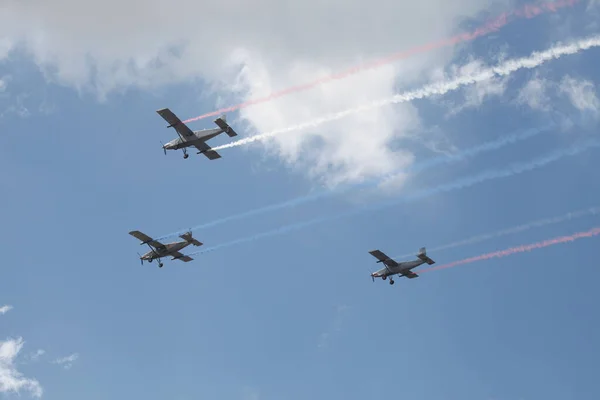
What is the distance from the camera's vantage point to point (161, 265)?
78.5 meters

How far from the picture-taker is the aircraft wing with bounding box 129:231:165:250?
76.9 meters

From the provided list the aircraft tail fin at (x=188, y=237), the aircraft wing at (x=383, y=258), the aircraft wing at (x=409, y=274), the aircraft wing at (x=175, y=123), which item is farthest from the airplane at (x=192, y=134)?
the aircraft wing at (x=409, y=274)

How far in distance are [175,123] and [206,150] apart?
4253mm

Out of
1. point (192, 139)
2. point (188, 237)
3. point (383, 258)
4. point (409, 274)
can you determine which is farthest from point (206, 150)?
point (409, 274)

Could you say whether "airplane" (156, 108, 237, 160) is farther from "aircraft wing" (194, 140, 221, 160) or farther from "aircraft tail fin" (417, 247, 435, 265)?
"aircraft tail fin" (417, 247, 435, 265)

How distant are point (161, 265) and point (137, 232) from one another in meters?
3.92

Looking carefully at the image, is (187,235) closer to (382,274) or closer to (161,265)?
(161,265)

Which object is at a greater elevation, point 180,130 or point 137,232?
point 180,130

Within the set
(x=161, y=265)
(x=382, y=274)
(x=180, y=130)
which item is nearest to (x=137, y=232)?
(x=161, y=265)

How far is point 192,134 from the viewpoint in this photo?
240 ft

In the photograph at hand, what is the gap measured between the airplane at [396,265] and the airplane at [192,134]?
17377 mm

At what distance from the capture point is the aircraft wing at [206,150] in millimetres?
74250

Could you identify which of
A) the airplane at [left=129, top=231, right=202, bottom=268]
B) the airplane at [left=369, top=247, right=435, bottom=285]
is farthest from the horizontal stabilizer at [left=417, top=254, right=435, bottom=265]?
the airplane at [left=129, top=231, right=202, bottom=268]

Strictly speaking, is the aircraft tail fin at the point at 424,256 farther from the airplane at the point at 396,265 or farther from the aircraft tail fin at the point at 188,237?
the aircraft tail fin at the point at 188,237
